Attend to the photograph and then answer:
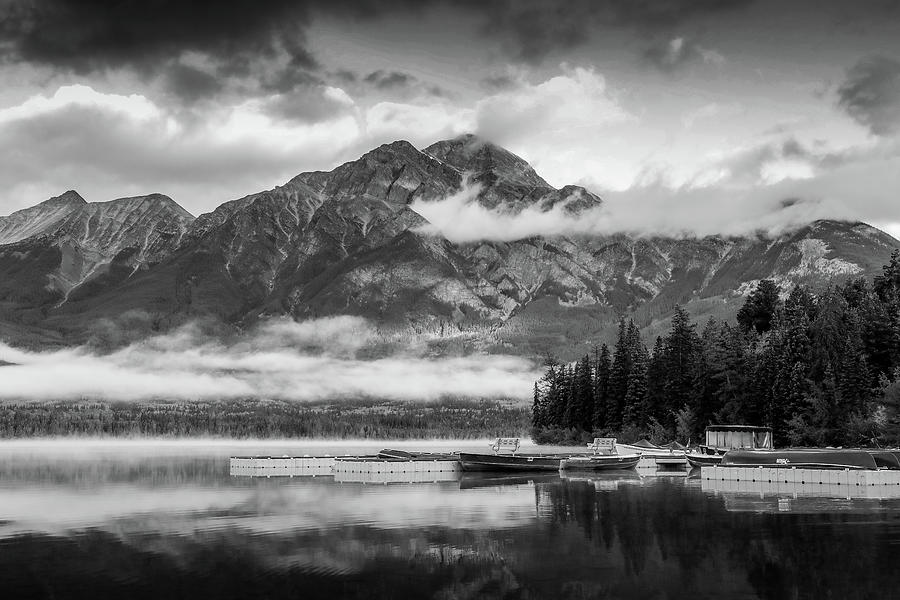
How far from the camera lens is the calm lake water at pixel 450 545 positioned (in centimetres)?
3775

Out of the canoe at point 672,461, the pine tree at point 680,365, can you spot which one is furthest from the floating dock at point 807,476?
the pine tree at point 680,365

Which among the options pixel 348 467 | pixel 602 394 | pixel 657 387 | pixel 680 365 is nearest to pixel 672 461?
pixel 680 365

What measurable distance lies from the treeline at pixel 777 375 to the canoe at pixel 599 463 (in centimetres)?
2244

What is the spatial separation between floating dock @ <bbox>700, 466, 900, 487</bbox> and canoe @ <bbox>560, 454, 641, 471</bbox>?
22.5 metres

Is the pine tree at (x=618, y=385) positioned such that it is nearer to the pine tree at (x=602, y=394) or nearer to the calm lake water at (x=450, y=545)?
the pine tree at (x=602, y=394)

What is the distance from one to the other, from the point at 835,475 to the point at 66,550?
2661 inches

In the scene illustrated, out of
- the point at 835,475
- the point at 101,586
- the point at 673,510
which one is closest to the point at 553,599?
the point at 101,586

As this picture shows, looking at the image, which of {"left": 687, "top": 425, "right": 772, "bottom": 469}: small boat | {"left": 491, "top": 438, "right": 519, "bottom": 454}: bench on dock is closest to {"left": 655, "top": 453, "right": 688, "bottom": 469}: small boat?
{"left": 687, "top": 425, "right": 772, "bottom": 469}: small boat

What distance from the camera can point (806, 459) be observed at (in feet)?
300

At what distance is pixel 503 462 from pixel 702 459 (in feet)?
85.9

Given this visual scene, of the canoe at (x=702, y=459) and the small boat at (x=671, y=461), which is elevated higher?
the canoe at (x=702, y=459)

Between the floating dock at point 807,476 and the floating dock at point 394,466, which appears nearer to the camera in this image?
the floating dock at point 807,476

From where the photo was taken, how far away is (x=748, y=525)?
55.5 m

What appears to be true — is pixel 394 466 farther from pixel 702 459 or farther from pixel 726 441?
pixel 726 441
